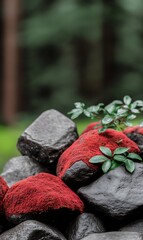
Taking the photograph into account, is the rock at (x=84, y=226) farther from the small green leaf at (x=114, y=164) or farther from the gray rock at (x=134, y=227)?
the small green leaf at (x=114, y=164)

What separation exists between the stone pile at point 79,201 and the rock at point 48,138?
0.14 ft

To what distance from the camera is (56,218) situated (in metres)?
3.09

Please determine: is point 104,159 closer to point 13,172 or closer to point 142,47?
point 13,172

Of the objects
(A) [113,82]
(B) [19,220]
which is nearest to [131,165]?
(B) [19,220]

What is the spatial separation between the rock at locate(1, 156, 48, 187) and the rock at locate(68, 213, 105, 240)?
1.91ft

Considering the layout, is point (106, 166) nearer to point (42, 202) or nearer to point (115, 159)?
point (115, 159)

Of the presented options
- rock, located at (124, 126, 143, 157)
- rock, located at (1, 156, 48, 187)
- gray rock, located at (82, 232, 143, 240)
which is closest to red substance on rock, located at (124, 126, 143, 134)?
rock, located at (124, 126, 143, 157)

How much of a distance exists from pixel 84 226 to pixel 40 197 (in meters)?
0.28

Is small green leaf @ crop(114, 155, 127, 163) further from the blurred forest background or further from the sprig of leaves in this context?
the blurred forest background

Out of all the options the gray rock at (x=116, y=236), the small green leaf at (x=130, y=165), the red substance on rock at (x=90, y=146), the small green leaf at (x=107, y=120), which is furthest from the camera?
the small green leaf at (x=107, y=120)

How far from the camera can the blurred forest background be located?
54.1ft

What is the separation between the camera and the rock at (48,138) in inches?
136

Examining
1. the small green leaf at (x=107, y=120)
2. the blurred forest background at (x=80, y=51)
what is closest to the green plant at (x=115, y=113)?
the small green leaf at (x=107, y=120)

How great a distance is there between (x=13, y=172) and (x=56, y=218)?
69 centimetres
